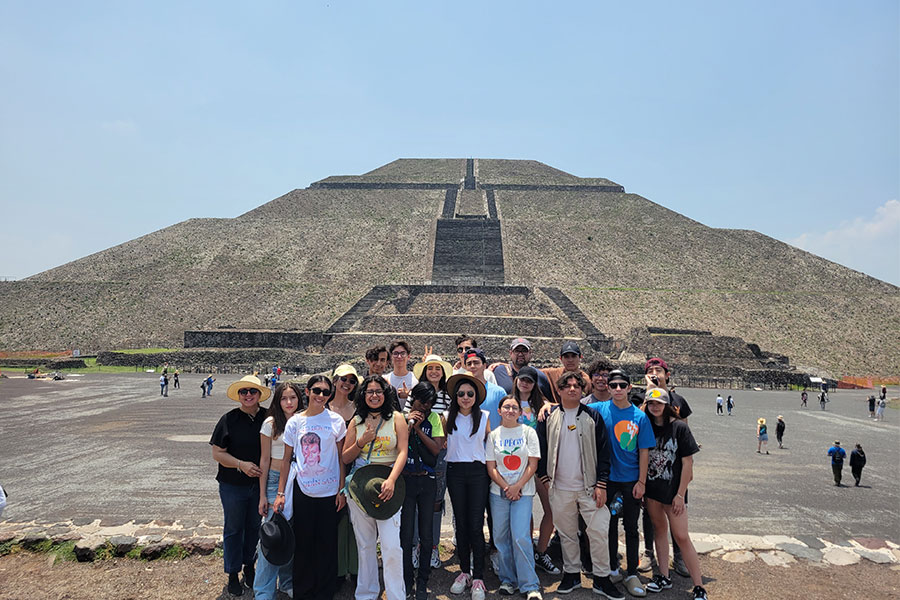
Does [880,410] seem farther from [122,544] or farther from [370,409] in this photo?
[122,544]

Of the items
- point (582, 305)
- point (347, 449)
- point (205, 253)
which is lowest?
point (347, 449)

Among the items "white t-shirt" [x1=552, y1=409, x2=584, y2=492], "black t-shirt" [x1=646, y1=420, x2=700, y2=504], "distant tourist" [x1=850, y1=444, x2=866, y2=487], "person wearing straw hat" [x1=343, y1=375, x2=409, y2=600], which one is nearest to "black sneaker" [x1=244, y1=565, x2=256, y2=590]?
"person wearing straw hat" [x1=343, y1=375, x2=409, y2=600]

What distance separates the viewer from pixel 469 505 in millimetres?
4656

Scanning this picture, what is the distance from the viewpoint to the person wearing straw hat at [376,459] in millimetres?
4250

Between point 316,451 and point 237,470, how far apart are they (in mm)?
874

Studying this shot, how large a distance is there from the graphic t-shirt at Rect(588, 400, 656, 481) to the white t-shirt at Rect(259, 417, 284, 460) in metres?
2.78

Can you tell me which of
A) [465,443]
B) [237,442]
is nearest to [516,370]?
[465,443]

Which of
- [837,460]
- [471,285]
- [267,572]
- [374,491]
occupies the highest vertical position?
[471,285]

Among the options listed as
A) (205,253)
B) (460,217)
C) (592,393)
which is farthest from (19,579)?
(460,217)

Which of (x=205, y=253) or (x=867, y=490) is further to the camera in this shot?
(x=205, y=253)

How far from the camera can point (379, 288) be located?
36250 mm

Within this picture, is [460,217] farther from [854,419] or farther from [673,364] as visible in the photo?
[854,419]

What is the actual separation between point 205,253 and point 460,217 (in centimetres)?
2387

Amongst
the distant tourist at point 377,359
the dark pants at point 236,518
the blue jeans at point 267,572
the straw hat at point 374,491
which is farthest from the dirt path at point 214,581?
the distant tourist at point 377,359
